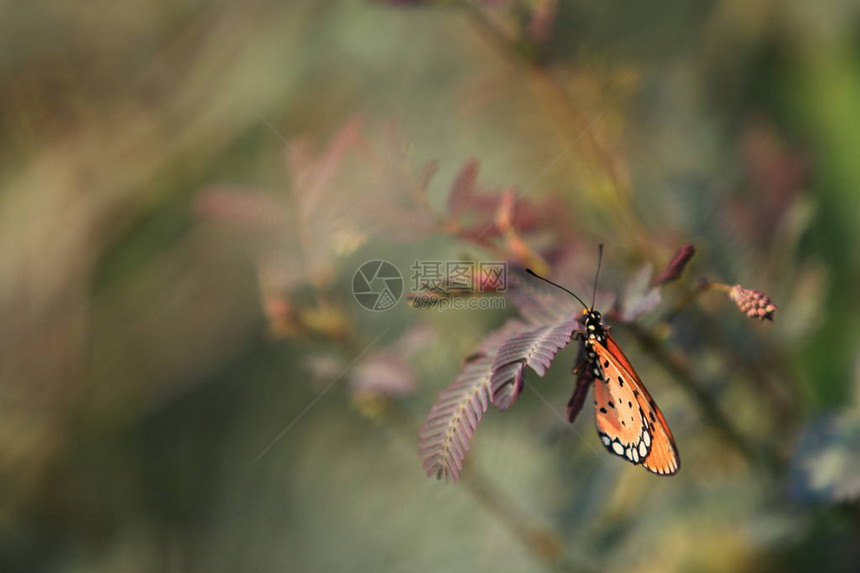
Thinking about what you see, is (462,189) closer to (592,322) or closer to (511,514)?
(592,322)

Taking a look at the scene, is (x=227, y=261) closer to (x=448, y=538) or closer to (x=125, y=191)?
(x=125, y=191)

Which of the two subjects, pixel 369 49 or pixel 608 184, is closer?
pixel 608 184

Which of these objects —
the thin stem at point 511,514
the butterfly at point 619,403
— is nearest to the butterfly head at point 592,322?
the butterfly at point 619,403

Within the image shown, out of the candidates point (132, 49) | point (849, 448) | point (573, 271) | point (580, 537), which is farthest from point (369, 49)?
point (849, 448)

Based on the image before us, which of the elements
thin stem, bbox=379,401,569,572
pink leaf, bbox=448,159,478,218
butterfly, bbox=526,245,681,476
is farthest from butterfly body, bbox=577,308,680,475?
thin stem, bbox=379,401,569,572

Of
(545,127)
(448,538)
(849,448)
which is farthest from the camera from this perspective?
(545,127)

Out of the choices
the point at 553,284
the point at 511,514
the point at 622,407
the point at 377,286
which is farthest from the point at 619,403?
the point at 377,286
